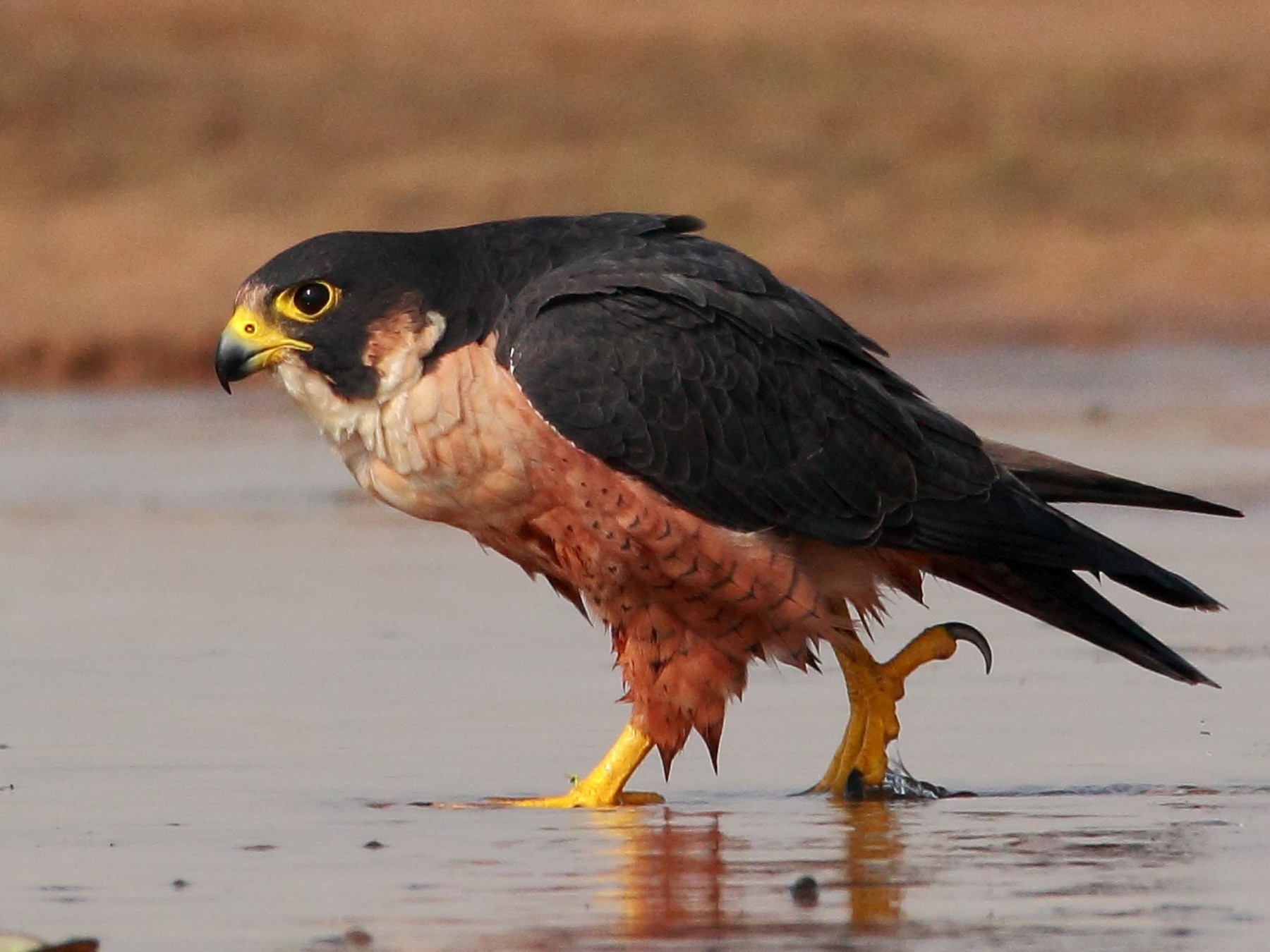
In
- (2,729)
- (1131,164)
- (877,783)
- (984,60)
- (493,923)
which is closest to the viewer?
(493,923)

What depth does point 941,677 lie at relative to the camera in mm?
8828

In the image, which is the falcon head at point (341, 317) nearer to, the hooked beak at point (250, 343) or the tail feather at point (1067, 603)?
the hooked beak at point (250, 343)

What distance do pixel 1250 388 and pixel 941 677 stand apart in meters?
11.2

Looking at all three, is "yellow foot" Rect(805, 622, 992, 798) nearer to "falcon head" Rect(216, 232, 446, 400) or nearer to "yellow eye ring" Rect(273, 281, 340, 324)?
"falcon head" Rect(216, 232, 446, 400)

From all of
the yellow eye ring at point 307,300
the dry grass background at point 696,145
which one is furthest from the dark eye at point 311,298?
the dry grass background at point 696,145

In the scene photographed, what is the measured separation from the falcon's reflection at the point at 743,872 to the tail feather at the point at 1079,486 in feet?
4.06

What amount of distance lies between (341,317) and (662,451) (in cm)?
85

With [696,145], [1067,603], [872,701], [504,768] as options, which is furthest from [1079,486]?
[696,145]

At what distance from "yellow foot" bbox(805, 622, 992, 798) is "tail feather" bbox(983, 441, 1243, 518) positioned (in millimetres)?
431

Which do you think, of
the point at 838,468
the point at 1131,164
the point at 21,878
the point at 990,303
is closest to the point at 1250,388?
the point at 990,303

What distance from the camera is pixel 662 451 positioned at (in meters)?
7.14

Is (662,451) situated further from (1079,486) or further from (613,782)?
(1079,486)

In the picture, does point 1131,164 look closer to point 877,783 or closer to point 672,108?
point 672,108

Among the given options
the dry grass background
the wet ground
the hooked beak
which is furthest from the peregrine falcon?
the dry grass background
